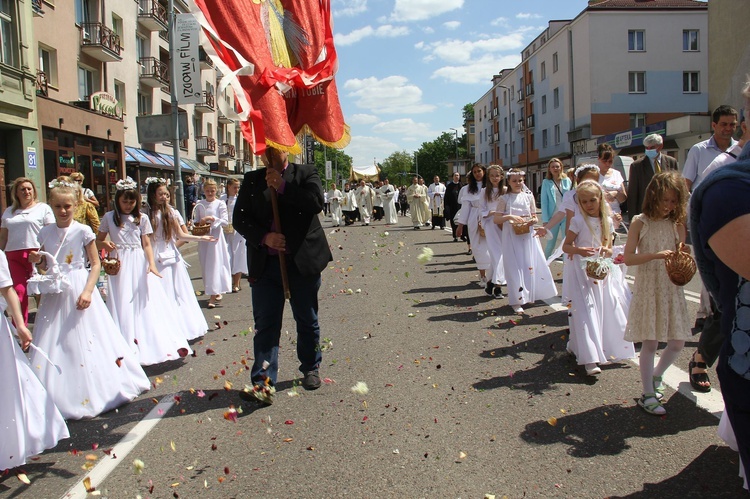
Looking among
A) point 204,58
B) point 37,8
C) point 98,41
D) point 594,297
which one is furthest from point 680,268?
point 204,58

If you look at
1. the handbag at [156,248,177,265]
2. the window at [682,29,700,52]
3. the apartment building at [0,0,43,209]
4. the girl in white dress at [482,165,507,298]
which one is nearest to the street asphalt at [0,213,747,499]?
the handbag at [156,248,177,265]

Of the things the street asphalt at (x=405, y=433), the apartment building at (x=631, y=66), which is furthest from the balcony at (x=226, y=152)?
the street asphalt at (x=405, y=433)

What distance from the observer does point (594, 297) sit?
5.56m

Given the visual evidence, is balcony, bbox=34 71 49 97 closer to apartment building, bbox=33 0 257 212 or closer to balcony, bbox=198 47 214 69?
apartment building, bbox=33 0 257 212

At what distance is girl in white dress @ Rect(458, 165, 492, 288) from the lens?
33.7ft

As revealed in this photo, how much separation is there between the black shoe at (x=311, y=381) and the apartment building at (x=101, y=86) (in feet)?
35.6

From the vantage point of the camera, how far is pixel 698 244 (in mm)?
2205

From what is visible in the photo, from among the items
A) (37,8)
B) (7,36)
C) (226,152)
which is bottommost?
(226,152)

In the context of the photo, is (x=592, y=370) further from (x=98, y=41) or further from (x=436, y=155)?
(x=436, y=155)

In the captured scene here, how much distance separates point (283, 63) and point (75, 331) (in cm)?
262

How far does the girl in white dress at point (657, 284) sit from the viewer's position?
4598mm

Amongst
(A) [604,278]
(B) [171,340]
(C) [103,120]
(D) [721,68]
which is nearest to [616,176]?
(A) [604,278]

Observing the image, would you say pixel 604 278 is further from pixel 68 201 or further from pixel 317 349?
pixel 68 201

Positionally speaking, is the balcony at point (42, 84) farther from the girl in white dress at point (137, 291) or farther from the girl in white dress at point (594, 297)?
the girl in white dress at point (594, 297)
